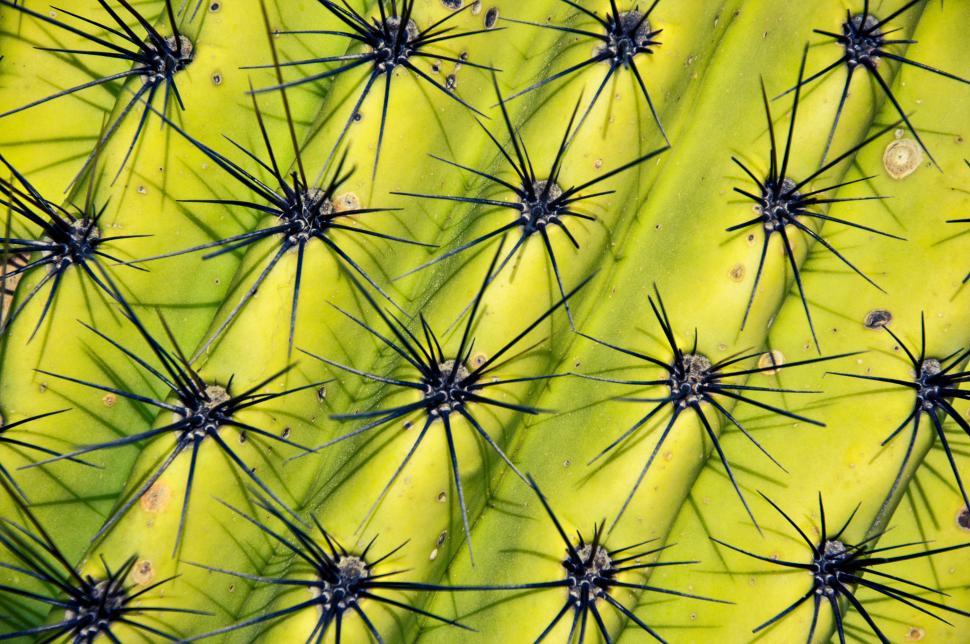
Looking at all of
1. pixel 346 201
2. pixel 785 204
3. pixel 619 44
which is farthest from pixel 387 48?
pixel 785 204

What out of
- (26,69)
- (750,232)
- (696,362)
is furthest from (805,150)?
(26,69)

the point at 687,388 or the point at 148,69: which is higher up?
the point at 148,69

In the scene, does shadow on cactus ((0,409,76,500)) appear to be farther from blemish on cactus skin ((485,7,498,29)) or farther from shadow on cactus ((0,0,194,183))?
blemish on cactus skin ((485,7,498,29))

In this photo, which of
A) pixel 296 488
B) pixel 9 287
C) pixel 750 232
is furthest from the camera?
pixel 9 287

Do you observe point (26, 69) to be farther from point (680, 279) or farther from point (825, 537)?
point (825, 537)

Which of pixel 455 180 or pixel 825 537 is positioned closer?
pixel 825 537

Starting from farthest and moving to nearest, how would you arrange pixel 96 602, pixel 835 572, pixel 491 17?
pixel 491 17 < pixel 835 572 < pixel 96 602

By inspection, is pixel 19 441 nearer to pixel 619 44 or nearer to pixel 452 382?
pixel 452 382

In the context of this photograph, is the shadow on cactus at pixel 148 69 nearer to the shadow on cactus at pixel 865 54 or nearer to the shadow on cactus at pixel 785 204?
the shadow on cactus at pixel 785 204
